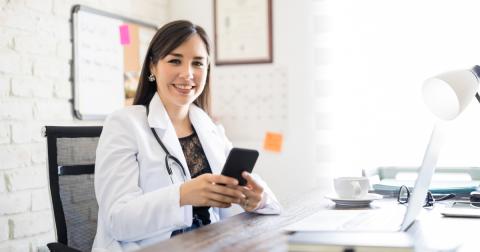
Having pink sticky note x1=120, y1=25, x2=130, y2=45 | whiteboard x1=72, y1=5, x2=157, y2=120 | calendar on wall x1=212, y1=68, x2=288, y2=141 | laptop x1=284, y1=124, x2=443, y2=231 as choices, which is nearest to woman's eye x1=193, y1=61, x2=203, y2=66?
laptop x1=284, y1=124, x2=443, y2=231

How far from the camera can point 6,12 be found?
207cm

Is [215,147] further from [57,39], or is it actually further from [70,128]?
[57,39]

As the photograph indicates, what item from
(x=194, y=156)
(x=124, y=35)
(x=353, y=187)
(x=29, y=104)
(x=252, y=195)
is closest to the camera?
(x=252, y=195)

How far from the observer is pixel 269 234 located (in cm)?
110

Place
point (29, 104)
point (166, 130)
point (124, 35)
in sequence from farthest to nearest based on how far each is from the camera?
point (124, 35) < point (29, 104) < point (166, 130)

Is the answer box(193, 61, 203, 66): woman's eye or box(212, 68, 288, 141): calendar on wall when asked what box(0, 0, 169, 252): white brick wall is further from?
box(212, 68, 288, 141): calendar on wall

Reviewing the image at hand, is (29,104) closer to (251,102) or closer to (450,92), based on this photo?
(251,102)

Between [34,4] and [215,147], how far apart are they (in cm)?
108

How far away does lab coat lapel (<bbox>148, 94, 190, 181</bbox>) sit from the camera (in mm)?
1551

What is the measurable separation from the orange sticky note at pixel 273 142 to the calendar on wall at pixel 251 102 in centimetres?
3

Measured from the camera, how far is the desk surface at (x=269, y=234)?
969 millimetres

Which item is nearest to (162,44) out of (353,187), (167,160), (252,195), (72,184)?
(167,160)

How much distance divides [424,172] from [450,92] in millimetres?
169

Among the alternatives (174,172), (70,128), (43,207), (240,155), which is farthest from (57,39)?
(240,155)
